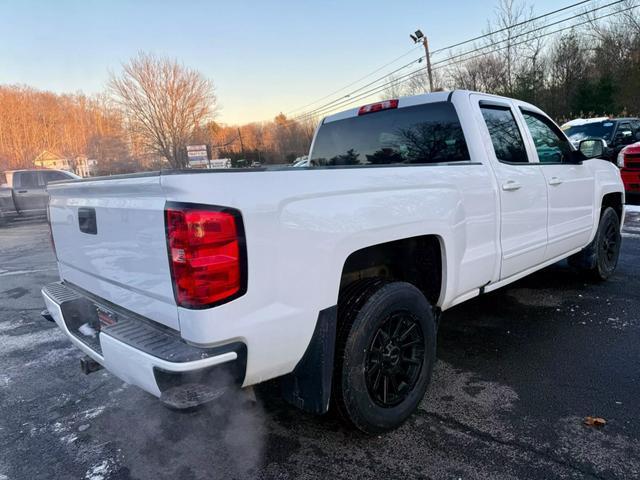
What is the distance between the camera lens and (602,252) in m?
5.00

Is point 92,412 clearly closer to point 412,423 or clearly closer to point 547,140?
point 412,423

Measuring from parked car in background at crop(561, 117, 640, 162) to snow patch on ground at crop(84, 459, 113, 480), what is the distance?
13.0 meters

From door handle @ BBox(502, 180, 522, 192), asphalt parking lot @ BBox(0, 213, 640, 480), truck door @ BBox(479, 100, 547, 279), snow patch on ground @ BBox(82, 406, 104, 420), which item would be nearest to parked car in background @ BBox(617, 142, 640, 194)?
asphalt parking lot @ BBox(0, 213, 640, 480)

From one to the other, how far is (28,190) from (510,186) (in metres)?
16.9

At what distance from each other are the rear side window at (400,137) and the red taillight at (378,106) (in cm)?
3

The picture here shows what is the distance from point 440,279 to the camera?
2.85 metres

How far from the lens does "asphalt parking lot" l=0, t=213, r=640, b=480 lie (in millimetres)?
2266

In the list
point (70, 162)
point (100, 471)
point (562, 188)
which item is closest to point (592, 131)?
point (562, 188)

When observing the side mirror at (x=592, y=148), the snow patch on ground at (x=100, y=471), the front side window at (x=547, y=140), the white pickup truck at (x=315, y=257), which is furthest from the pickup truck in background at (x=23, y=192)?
the side mirror at (x=592, y=148)

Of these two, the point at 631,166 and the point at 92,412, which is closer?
the point at 92,412

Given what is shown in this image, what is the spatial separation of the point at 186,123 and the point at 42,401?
51738mm

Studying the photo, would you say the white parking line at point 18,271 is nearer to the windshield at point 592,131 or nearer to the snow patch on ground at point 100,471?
the snow patch on ground at point 100,471

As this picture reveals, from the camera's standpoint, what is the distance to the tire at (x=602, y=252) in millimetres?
4852

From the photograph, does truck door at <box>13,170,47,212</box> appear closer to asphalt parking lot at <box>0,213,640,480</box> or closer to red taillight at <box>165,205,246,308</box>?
asphalt parking lot at <box>0,213,640,480</box>
